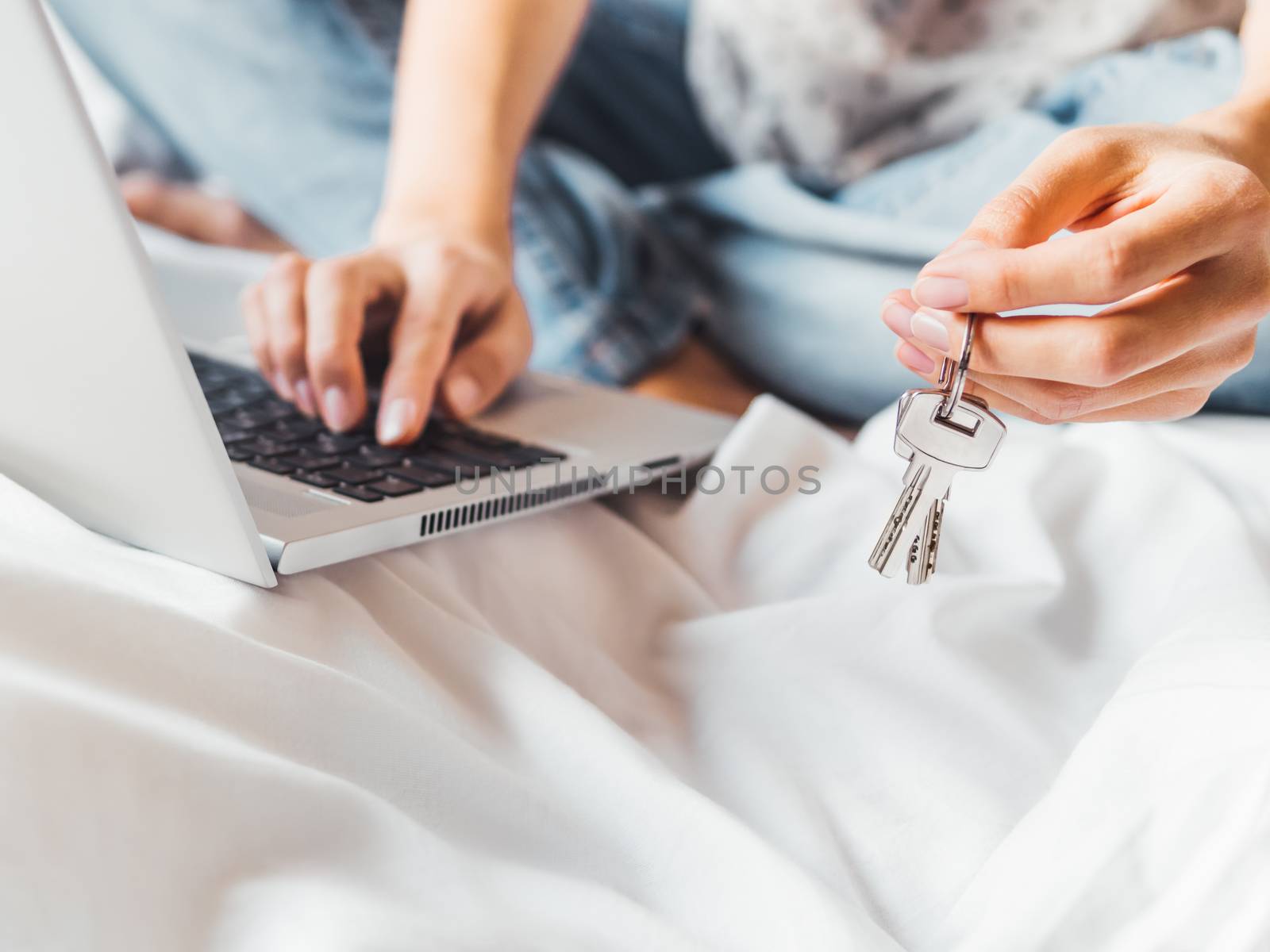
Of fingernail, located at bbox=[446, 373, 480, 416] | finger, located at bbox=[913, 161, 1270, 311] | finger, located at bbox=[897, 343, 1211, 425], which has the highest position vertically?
finger, located at bbox=[913, 161, 1270, 311]

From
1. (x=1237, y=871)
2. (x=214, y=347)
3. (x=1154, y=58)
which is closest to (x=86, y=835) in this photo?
(x=1237, y=871)

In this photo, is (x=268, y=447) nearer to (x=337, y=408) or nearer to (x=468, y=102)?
(x=337, y=408)

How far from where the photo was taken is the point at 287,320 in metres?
0.56

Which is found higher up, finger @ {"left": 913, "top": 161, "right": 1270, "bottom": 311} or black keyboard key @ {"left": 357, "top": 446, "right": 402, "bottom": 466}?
finger @ {"left": 913, "top": 161, "right": 1270, "bottom": 311}

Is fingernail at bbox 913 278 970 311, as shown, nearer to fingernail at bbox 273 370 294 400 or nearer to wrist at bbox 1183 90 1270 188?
wrist at bbox 1183 90 1270 188

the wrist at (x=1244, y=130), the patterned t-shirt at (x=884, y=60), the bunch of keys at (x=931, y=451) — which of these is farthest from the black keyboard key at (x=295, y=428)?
the patterned t-shirt at (x=884, y=60)

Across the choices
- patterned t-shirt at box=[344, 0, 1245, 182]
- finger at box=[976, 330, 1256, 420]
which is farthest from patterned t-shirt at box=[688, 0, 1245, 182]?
finger at box=[976, 330, 1256, 420]

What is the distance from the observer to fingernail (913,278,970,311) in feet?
1.09

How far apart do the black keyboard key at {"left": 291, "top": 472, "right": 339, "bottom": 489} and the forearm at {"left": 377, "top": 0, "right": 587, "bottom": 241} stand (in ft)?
0.97

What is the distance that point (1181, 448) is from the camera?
0.59 m

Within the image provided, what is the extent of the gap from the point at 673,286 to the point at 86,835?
0.72 metres

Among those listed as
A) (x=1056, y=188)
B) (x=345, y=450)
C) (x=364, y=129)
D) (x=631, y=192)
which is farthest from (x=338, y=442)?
(x=631, y=192)

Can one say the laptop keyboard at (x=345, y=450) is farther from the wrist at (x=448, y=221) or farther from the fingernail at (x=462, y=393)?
the wrist at (x=448, y=221)

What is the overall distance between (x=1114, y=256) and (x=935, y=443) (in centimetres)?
9
